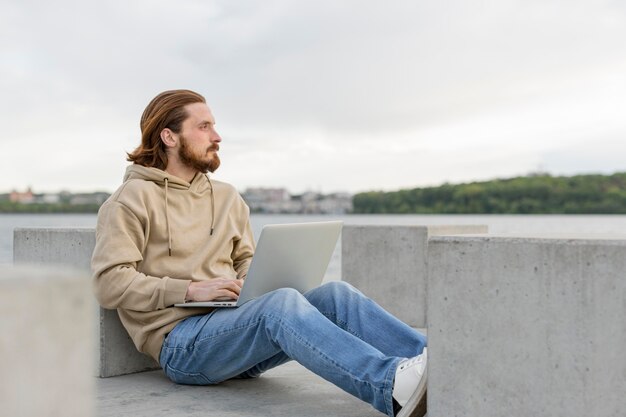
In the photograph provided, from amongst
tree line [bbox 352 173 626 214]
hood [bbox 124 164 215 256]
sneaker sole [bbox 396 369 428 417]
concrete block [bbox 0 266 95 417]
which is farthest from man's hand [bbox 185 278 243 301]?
tree line [bbox 352 173 626 214]

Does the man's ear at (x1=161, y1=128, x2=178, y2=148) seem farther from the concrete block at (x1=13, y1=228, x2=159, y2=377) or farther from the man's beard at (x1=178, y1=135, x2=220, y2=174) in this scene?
the concrete block at (x1=13, y1=228, x2=159, y2=377)

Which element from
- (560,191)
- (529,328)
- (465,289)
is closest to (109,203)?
(465,289)

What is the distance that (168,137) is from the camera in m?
4.47

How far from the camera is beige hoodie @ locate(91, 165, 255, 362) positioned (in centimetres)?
409

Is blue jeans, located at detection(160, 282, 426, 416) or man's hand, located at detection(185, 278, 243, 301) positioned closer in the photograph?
blue jeans, located at detection(160, 282, 426, 416)

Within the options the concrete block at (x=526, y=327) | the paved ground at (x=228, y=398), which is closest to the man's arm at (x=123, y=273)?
the paved ground at (x=228, y=398)

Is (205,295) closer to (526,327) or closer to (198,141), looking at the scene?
(198,141)

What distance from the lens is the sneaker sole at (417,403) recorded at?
11.2 feet

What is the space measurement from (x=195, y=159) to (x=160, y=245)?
0.50m

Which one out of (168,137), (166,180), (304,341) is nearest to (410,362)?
(304,341)

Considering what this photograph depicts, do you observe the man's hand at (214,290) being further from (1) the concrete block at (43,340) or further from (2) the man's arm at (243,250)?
(1) the concrete block at (43,340)

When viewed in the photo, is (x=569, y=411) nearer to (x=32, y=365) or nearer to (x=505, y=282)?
(x=505, y=282)

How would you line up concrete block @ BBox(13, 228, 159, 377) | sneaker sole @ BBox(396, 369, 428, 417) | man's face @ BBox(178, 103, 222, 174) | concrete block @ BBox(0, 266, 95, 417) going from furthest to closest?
concrete block @ BBox(13, 228, 159, 377) < man's face @ BBox(178, 103, 222, 174) < sneaker sole @ BBox(396, 369, 428, 417) < concrete block @ BBox(0, 266, 95, 417)

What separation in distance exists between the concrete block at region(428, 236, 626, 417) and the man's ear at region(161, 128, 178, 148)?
1729mm
